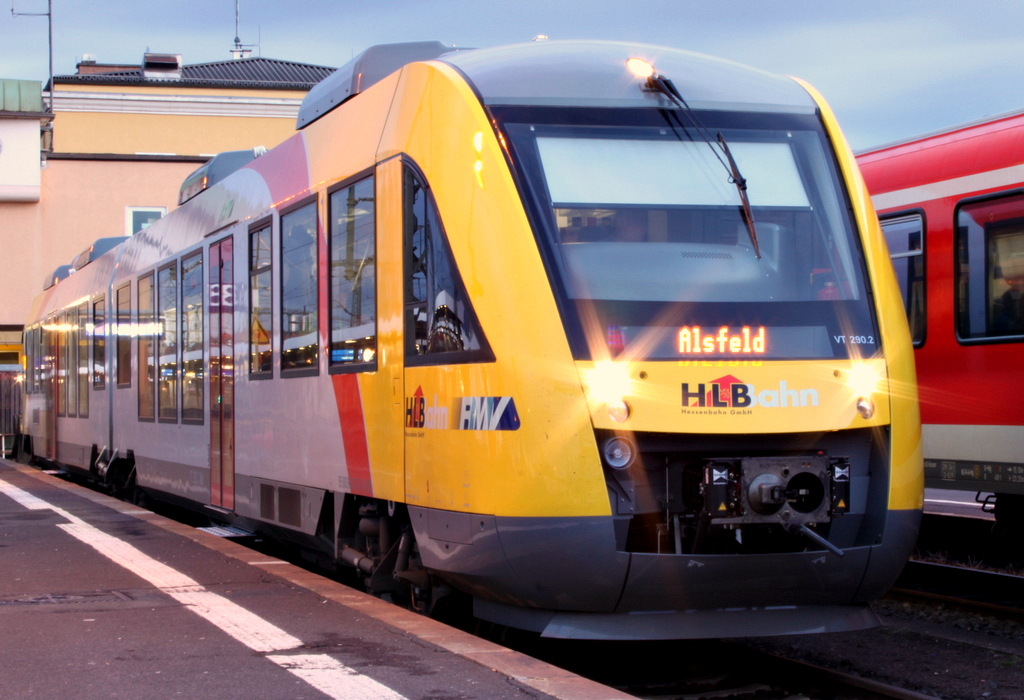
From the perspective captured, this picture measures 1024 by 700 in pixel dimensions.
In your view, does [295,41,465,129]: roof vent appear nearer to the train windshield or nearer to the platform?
the train windshield

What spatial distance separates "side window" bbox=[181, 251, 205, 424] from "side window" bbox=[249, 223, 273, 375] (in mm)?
1534

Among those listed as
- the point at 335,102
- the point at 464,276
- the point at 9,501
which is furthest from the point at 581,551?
the point at 9,501

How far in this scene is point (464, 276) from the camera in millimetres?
5730

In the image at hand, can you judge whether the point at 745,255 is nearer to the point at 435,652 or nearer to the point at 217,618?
the point at 435,652

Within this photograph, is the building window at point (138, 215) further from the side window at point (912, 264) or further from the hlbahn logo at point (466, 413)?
the hlbahn logo at point (466, 413)

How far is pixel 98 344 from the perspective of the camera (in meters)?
15.5

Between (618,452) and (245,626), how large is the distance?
200cm

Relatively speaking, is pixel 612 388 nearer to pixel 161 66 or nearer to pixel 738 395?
pixel 738 395

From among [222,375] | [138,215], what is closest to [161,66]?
[138,215]

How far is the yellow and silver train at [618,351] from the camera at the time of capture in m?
5.43

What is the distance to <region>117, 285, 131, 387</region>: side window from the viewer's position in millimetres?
13609

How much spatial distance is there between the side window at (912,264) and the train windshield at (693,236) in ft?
10.6

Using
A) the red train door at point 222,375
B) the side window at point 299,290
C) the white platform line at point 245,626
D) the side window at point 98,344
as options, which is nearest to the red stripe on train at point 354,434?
the side window at point 299,290

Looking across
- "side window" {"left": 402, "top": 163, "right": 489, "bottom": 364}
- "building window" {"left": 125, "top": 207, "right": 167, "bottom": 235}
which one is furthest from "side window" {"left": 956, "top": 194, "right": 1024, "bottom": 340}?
"building window" {"left": 125, "top": 207, "right": 167, "bottom": 235}
